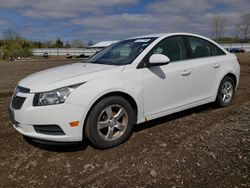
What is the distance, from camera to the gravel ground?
9.50ft

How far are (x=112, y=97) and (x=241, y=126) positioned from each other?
236cm

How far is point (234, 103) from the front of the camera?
5941mm

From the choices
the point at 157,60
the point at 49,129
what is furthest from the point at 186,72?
the point at 49,129

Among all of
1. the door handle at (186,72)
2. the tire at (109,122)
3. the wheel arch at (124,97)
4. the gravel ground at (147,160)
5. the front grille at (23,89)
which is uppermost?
the door handle at (186,72)

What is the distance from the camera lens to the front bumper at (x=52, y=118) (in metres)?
3.23

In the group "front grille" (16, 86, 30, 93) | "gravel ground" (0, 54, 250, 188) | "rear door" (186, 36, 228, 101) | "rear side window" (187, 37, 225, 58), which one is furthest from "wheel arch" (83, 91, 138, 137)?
"rear side window" (187, 37, 225, 58)

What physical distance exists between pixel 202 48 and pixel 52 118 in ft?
10.5

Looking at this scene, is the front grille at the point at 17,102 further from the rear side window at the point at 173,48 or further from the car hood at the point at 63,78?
the rear side window at the point at 173,48

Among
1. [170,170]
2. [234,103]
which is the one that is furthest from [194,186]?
[234,103]

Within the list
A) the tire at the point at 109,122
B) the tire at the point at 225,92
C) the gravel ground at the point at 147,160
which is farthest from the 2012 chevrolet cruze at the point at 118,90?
the gravel ground at the point at 147,160

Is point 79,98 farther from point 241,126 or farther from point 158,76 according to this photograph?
point 241,126

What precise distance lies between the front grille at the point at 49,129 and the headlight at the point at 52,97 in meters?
0.30

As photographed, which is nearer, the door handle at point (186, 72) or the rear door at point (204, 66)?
the door handle at point (186, 72)

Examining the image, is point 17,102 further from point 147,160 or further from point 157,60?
point 157,60
